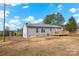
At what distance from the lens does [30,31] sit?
2271 millimetres

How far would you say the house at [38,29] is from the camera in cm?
226

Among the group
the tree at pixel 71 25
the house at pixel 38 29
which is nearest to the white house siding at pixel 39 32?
the house at pixel 38 29

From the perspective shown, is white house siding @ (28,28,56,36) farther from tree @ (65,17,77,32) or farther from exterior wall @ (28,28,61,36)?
tree @ (65,17,77,32)

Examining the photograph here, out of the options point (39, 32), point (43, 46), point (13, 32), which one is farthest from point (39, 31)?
point (13, 32)

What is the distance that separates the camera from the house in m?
2.26

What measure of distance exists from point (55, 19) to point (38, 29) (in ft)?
0.65

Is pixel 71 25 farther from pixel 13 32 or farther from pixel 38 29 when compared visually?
pixel 13 32

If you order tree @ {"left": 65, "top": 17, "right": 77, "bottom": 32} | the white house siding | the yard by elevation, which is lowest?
the yard

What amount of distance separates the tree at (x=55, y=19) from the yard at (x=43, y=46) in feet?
0.49

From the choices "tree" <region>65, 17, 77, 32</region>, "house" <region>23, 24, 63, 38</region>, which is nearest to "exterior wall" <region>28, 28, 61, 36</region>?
"house" <region>23, 24, 63, 38</region>

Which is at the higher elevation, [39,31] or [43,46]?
[39,31]

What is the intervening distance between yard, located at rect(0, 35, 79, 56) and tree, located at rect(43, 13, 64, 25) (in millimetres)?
150

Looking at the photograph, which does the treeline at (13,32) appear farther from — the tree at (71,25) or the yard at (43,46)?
the tree at (71,25)

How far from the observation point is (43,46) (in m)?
2.28
